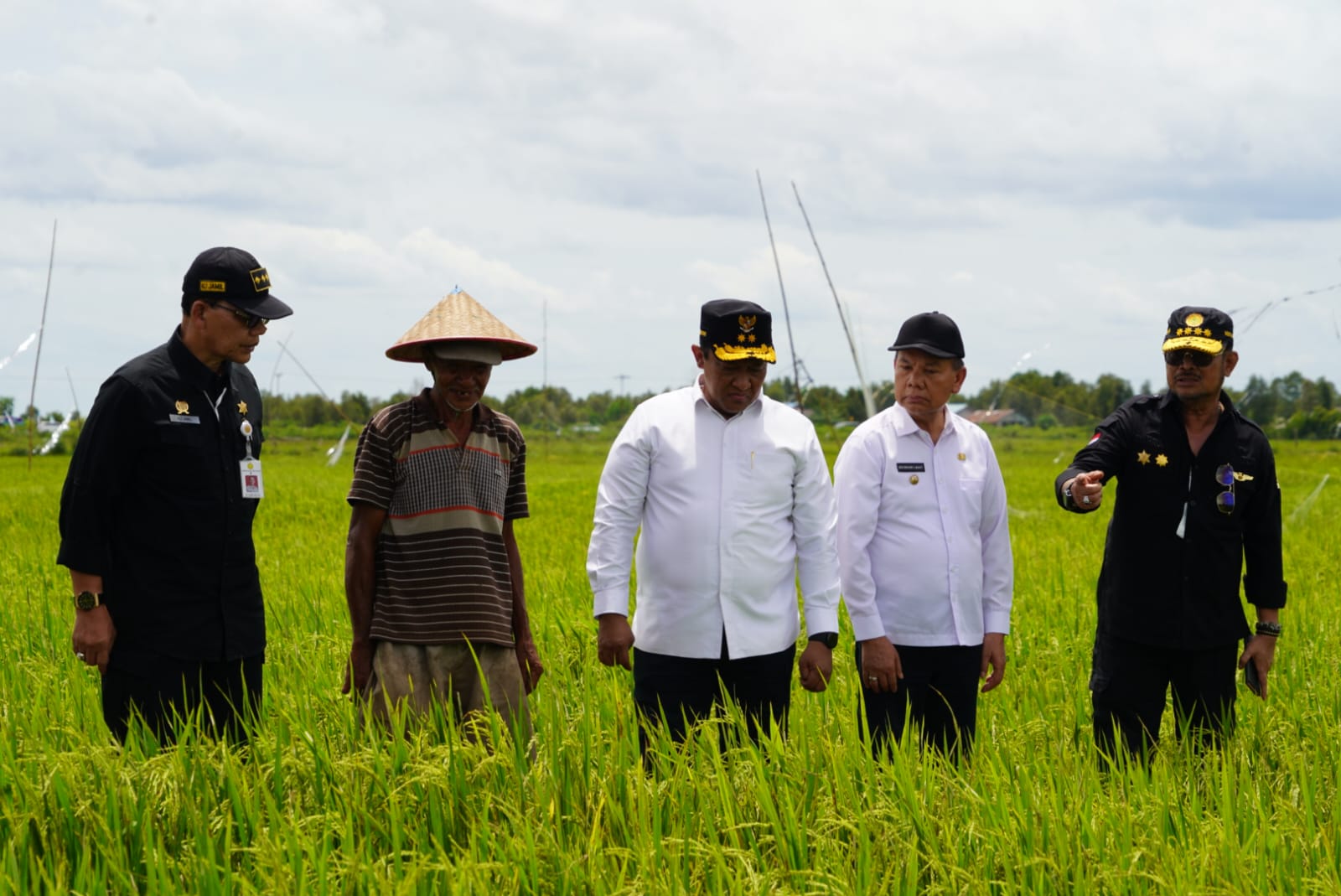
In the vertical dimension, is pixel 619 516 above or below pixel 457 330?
below

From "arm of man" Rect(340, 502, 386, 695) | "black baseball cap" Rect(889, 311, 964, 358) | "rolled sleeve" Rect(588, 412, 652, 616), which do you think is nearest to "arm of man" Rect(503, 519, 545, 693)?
"rolled sleeve" Rect(588, 412, 652, 616)

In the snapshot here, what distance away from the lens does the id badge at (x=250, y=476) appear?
11.0 feet

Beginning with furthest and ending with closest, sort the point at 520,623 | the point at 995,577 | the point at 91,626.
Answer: the point at 995,577 < the point at 520,623 < the point at 91,626

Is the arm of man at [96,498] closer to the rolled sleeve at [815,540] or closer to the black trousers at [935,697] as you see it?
the rolled sleeve at [815,540]

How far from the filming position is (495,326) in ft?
10.8

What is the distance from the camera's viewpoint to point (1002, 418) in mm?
70000

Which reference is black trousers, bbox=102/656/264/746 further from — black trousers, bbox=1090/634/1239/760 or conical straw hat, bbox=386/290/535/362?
black trousers, bbox=1090/634/1239/760

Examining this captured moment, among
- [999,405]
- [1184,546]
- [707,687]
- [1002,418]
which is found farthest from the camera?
[1002,418]

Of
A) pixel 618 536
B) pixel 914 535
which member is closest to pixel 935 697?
pixel 914 535

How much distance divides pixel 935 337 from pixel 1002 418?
6914 cm

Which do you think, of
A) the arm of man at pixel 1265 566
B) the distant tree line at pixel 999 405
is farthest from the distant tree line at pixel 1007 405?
the arm of man at pixel 1265 566

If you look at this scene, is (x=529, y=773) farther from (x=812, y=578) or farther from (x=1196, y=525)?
(x=1196, y=525)

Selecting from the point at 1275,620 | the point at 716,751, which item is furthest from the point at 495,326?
the point at 1275,620

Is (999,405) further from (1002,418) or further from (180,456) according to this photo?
(180,456)
